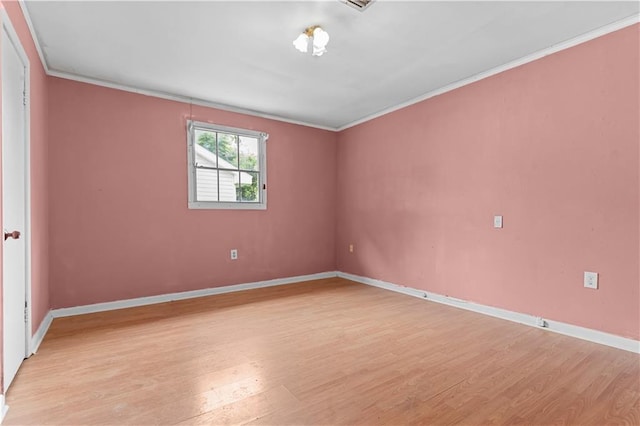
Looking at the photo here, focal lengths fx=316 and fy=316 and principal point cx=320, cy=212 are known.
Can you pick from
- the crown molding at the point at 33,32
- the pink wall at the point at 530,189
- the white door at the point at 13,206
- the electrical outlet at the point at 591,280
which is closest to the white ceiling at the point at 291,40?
the crown molding at the point at 33,32

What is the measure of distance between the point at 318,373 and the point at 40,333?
2.34 m

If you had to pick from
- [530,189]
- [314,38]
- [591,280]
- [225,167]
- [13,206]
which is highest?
[314,38]

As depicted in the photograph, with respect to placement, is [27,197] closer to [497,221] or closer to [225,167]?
[225,167]

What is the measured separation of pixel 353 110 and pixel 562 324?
132 inches

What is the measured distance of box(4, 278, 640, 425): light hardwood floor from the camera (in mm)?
1628

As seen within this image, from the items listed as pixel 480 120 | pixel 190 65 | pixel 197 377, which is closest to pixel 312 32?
pixel 190 65

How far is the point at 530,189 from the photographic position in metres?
2.91

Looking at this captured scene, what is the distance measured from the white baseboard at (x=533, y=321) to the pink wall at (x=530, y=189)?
5 centimetres

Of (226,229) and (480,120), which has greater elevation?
(480,120)

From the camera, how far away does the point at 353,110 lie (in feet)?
14.5

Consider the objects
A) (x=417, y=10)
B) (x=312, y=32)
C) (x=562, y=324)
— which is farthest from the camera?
(x=562, y=324)

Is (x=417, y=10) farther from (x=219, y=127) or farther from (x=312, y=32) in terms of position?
(x=219, y=127)

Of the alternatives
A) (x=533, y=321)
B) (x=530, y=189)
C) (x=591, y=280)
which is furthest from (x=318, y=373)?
(x=530, y=189)

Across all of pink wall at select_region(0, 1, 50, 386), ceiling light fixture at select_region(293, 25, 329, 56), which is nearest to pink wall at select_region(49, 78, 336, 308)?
pink wall at select_region(0, 1, 50, 386)
